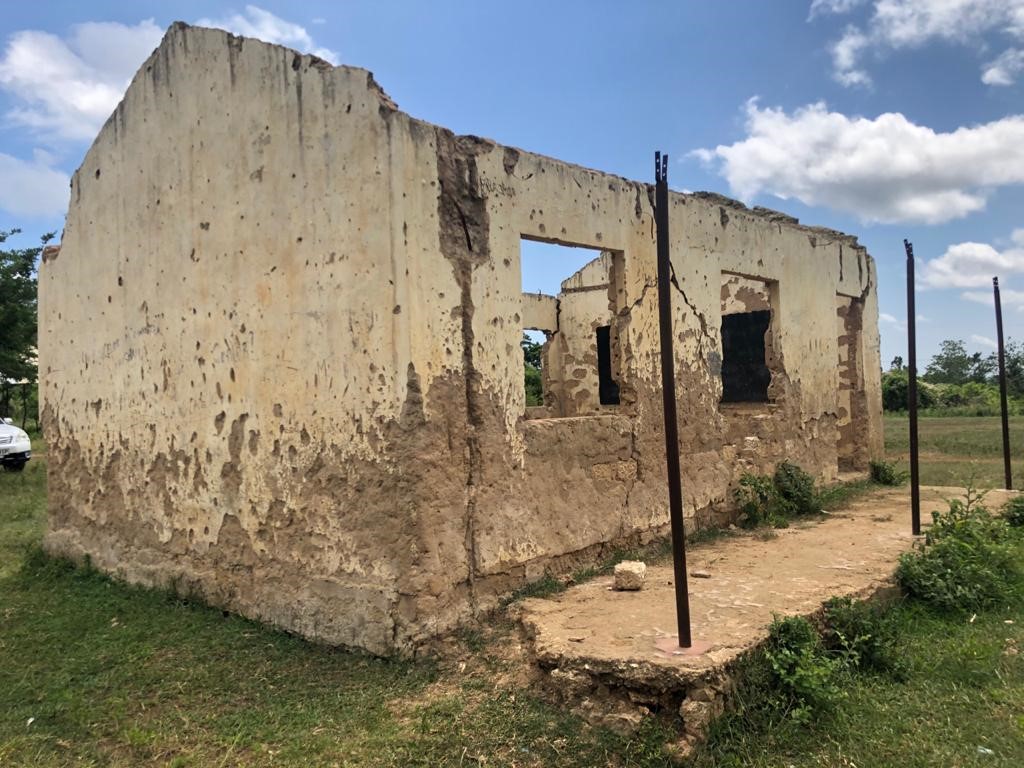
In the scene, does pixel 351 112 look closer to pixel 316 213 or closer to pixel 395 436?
pixel 316 213

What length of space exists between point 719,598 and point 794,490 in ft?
A: 10.2

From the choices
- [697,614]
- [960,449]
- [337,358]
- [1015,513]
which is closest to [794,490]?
[1015,513]

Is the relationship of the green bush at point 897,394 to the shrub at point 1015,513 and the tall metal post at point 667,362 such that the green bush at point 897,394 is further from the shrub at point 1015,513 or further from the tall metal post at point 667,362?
the tall metal post at point 667,362

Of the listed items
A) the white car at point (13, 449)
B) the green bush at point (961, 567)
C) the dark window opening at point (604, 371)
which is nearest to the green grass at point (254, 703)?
the green bush at point (961, 567)

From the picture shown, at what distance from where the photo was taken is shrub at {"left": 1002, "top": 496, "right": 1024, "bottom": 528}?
22.5ft

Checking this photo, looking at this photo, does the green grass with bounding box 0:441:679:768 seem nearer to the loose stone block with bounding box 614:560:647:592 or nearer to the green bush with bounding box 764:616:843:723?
the green bush with bounding box 764:616:843:723

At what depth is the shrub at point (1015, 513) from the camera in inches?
270

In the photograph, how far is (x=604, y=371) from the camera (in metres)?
12.0

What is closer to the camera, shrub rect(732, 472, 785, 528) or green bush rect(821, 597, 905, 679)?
green bush rect(821, 597, 905, 679)

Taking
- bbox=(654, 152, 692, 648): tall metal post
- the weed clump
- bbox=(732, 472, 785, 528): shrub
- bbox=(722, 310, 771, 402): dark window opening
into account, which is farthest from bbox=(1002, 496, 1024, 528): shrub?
bbox=(654, 152, 692, 648): tall metal post

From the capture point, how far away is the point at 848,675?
3.91 meters

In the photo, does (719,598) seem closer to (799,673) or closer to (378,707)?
(799,673)

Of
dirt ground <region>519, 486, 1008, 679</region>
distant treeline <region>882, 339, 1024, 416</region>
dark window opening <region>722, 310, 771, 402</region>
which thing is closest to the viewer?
dirt ground <region>519, 486, 1008, 679</region>

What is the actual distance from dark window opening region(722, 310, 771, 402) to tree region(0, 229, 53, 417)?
11791 millimetres
